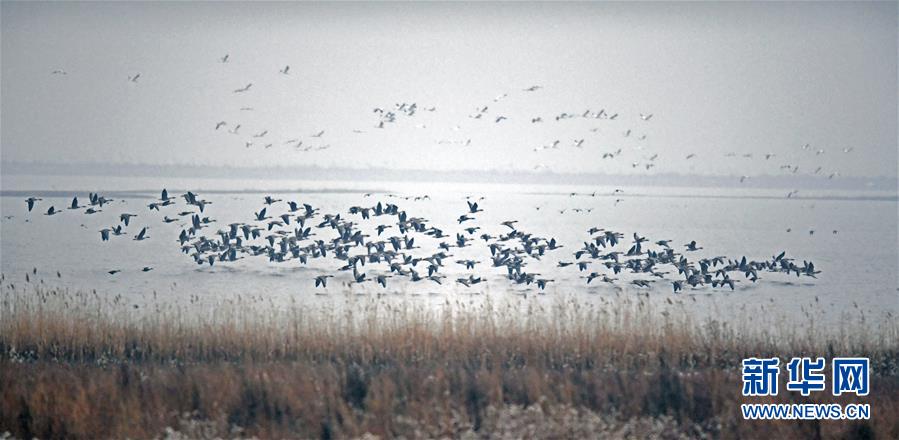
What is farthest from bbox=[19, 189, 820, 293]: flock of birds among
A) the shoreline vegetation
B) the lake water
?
the shoreline vegetation

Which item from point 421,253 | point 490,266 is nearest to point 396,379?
point 490,266

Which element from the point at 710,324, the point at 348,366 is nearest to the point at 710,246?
the point at 710,324

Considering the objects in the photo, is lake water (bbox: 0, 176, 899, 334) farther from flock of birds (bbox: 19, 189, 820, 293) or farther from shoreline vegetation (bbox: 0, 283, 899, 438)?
shoreline vegetation (bbox: 0, 283, 899, 438)

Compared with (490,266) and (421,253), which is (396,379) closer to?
(490,266)

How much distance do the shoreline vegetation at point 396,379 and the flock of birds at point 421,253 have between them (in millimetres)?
5122

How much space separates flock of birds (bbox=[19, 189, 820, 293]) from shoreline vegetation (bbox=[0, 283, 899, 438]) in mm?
5122

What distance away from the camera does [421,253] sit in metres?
66.2

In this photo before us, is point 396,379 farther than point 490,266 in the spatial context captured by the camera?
No

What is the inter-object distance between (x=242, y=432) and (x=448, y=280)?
3045cm

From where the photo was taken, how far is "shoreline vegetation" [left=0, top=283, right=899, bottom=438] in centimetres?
1675

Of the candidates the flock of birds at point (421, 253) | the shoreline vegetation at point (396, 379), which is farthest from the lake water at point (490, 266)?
the shoreline vegetation at point (396, 379)

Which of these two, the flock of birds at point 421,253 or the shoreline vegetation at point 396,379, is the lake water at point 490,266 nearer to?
the flock of birds at point 421,253

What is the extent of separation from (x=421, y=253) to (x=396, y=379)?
47.2 m

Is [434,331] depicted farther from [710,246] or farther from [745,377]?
[710,246]
